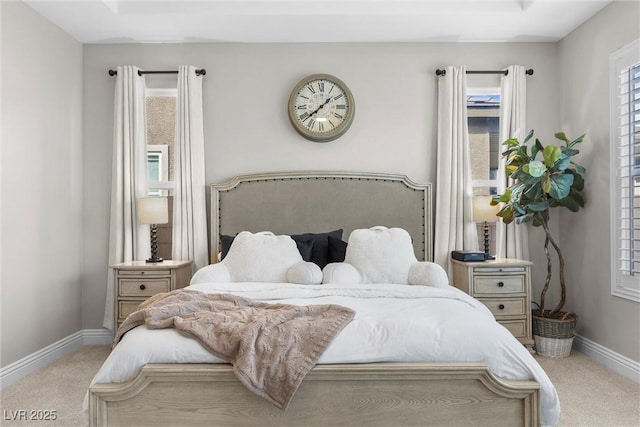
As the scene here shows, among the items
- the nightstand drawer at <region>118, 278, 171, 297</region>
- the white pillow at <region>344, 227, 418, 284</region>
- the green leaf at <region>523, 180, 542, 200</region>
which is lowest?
the nightstand drawer at <region>118, 278, 171, 297</region>

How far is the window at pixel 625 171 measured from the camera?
3.24m

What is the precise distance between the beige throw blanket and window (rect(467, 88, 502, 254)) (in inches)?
102

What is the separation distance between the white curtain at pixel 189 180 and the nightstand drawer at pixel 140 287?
1.47ft

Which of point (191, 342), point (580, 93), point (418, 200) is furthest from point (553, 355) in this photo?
point (191, 342)

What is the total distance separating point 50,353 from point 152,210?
4.43 feet

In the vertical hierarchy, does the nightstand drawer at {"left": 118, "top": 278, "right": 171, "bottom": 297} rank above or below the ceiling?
below

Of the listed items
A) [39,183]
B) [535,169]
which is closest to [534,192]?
[535,169]

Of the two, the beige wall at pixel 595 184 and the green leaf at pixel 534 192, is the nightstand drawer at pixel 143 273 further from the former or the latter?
the beige wall at pixel 595 184

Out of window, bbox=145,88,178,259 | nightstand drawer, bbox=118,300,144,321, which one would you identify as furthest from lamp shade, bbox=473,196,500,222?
nightstand drawer, bbox=118,300,144,321

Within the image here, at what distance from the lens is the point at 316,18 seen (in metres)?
3.75

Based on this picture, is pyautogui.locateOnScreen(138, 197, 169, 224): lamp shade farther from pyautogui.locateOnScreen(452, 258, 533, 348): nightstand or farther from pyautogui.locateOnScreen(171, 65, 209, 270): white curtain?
pyautogui.locateOnScreen(452, 258, 533, 348): nightstand

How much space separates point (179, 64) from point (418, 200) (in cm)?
249

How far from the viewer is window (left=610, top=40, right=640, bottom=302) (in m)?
3.24

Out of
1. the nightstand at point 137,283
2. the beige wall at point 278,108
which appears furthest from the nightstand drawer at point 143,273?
the beige wall at point 278,108
